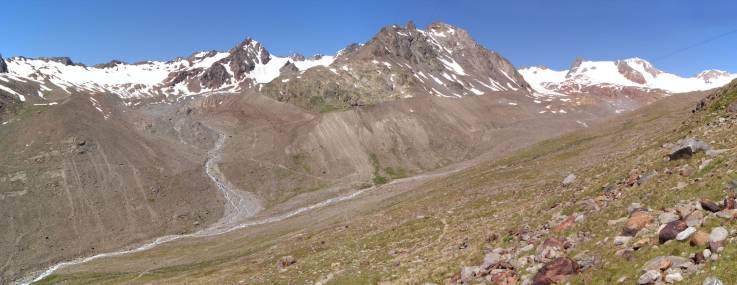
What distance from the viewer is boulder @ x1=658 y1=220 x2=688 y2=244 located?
63.7 ft

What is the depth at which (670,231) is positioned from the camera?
770 inches

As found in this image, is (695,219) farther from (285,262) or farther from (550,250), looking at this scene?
(285,262)

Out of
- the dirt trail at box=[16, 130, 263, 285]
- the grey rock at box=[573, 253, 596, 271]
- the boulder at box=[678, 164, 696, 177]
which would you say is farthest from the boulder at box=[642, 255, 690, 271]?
the dirt trail at box=[16, 130, 263, 285]

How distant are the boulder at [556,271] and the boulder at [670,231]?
11.0ft

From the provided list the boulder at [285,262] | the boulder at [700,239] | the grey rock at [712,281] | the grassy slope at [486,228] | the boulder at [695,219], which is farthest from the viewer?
the boulder at [285,262]

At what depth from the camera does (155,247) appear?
11538cm

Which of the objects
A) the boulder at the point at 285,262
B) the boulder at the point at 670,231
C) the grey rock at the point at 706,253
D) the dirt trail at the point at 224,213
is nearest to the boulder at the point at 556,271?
the boulder at the point at 670,231

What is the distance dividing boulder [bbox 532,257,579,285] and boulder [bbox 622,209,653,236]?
286 centimetres

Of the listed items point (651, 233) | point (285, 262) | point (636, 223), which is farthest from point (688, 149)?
point (285, 262)

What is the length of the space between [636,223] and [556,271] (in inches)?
164

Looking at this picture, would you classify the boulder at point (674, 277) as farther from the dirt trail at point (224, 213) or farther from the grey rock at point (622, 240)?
the dirt trail at point (224, 213)

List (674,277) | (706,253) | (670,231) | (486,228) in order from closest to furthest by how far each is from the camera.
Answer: (674,277)
(706,253)
(670,231)
(486,228)

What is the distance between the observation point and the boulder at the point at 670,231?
19.4 metres

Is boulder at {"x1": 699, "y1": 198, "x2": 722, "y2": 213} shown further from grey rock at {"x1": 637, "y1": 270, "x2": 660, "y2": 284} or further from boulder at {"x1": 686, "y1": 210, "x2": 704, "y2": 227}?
grey rock at {"x1": 637, "y1": 270, "x2": 660, "y2": 284}
